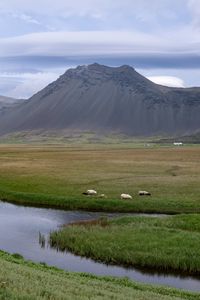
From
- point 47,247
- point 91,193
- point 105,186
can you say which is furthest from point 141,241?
point 105,186

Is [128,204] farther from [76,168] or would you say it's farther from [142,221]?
[76,168]

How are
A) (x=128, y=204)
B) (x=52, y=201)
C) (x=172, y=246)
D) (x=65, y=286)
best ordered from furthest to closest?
1. (x=52, y=201)
2. (x=128, y=204)
3. (x=172, y=246)
4. (x=65, y=286)

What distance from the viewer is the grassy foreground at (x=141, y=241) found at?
1404 inches

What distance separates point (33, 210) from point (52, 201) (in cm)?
443

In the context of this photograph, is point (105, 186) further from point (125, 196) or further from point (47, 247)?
point (47, 247)

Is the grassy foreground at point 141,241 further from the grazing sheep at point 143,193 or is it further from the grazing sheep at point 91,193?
the grazing sheep at point 91,193

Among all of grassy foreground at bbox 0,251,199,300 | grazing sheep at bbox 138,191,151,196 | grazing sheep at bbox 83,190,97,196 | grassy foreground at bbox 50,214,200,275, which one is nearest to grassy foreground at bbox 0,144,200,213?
grazing sheep at bbox 138,191,151,196

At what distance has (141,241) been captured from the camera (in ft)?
131

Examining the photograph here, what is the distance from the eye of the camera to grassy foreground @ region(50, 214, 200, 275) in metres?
35.7

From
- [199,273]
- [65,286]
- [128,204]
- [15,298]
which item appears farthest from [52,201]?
[15,298]

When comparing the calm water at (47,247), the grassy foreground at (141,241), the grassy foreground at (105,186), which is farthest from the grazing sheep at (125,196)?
the grassy foreground at (141,241)

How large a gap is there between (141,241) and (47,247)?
7.76 meters

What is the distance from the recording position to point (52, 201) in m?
63.8

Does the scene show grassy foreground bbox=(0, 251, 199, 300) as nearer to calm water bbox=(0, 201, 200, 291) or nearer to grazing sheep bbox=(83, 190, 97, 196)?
calm water bbox=(0, 201, 200, 291)
